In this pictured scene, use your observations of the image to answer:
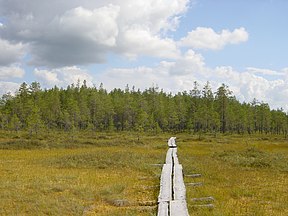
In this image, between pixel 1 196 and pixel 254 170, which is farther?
pixel 254 170

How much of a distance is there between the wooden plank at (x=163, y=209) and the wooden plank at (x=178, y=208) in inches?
6.5

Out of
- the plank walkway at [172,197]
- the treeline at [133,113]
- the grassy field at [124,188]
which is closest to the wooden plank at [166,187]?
the plank walkway at [172,197]

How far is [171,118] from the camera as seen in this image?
11019 centimetres

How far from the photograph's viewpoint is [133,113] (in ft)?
368

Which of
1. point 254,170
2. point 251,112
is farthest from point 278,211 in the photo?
point 251,112

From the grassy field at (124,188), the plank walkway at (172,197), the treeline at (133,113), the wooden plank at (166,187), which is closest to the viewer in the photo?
the plank walkway at (172,197)

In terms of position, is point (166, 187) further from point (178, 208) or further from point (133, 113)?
point (133, 113)

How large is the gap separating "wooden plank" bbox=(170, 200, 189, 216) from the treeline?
258 ft

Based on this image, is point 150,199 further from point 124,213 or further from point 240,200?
point 240,200

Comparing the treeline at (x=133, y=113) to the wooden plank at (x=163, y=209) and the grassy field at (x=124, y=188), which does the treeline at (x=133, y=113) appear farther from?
the wooden plank at (x=163, y=209)

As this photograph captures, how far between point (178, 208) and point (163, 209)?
53 centimetres

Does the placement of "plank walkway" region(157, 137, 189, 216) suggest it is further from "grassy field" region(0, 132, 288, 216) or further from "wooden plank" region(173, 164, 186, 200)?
"grassy field" region(0, 132, 288, 216)

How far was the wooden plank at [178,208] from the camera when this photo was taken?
444 inches

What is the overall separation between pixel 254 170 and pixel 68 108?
3229 inches
